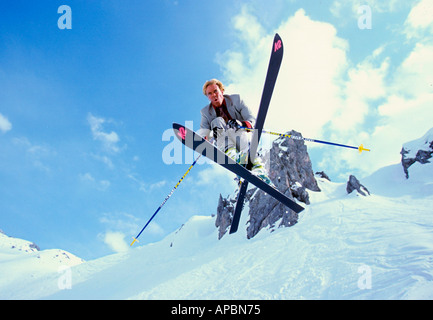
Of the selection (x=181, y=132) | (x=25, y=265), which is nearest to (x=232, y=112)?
(x=181, y=132)

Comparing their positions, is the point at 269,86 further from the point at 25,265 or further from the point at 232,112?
the point at 25,265

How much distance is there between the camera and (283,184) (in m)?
26.0

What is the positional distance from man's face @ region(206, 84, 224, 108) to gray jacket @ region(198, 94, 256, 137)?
0.49 ft

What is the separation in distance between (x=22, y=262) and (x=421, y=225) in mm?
106980

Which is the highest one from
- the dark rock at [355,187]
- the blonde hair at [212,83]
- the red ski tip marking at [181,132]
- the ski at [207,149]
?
the dark rock at [355,187]

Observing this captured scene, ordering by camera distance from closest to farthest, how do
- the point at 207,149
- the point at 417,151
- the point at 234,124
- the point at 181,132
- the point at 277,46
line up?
the point at 181,132, the point at 207,149, the point at 277,46, the point at 234,124, the point at 417,151

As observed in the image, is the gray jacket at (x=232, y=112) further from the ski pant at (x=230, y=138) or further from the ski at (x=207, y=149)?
the ski at (x=207, y=149)

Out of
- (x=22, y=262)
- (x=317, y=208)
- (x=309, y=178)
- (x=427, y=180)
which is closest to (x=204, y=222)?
(x=309, y=178)

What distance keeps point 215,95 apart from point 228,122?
0.59m

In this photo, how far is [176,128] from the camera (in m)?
4.15

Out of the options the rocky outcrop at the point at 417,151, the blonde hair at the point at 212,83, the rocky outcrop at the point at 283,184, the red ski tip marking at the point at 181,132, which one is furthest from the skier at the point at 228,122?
the rocky outcrop at the point at 417,151

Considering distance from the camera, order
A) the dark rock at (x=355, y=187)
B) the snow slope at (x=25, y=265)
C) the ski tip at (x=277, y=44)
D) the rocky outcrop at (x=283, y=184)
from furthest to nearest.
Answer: the snow slope at (x=25, y=265), the dark rock at (x=355, y=187), the rocky outcrop at (x=283, y=184), the ski tip at (x=277, y=44)

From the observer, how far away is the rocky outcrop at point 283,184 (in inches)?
918
